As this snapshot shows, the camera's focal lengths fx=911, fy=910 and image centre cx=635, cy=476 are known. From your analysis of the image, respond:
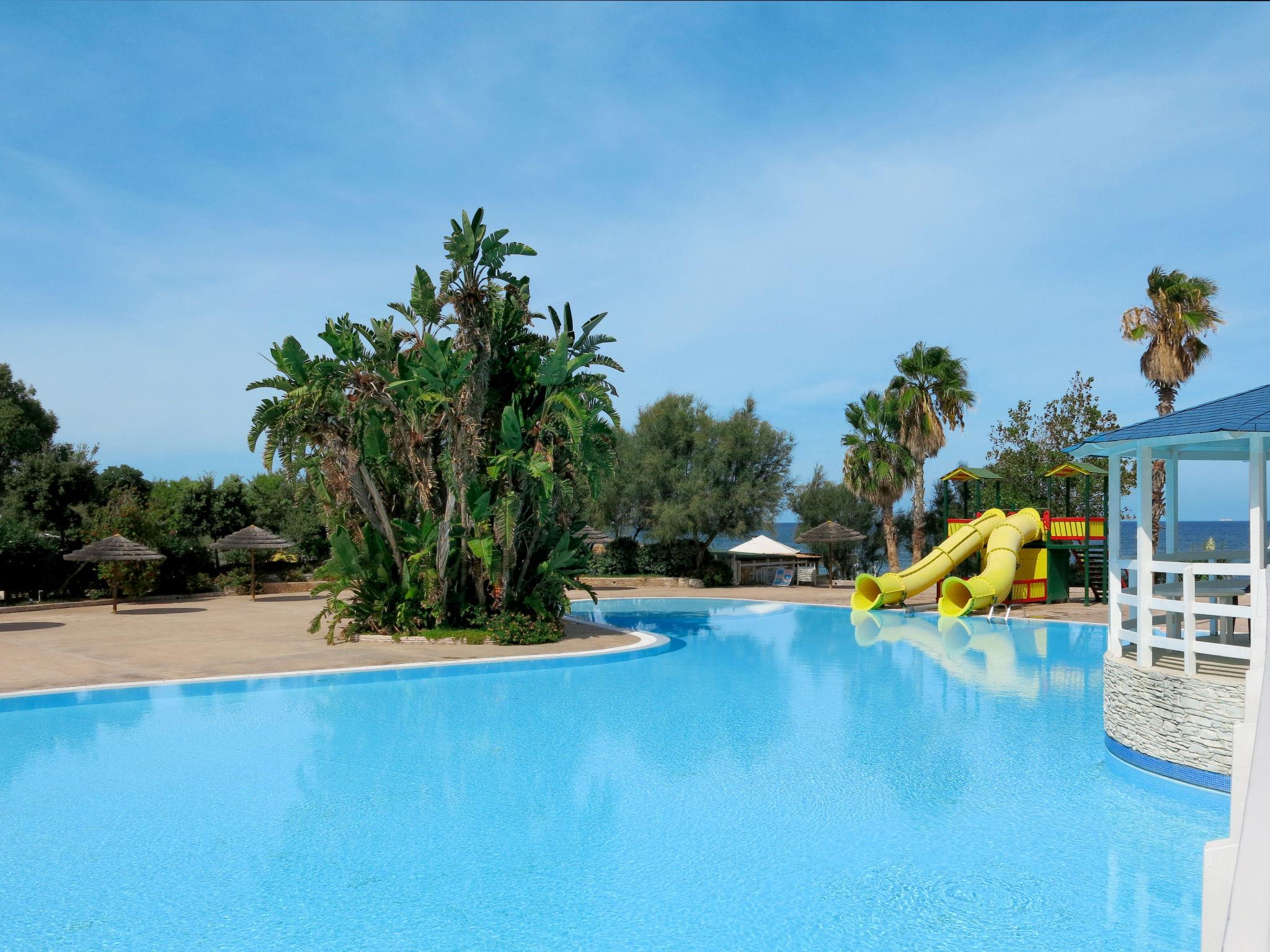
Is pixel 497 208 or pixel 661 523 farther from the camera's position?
pixel 661 523

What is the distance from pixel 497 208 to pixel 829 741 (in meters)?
10.9

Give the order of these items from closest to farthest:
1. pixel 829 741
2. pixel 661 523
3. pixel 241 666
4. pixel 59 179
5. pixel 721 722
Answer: pixel 829 741 → pixel 721 722 → pixel 241 666 → pixel 59 179 → pixel 661 523

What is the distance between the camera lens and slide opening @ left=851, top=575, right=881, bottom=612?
81.6 feet

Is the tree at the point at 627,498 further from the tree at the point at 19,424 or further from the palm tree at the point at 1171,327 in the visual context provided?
the tree at the point at 19,424

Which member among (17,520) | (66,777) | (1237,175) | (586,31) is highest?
(1237,175)

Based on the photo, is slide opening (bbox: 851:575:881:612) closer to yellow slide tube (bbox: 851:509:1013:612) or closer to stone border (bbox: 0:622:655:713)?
yellow slide tube (bbox: 851:509:1013:612)

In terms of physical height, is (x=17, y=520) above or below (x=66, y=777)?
above

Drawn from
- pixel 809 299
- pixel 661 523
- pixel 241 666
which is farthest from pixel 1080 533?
pixel 241 666

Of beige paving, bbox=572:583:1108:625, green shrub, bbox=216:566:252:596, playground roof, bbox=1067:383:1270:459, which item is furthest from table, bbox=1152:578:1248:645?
green shrub, bbox=216:566:252:596

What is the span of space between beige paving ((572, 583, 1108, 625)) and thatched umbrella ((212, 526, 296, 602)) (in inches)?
367

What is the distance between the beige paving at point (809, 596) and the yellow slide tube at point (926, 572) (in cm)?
76

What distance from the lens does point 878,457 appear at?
29891 mm

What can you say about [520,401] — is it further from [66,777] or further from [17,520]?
[17,520]

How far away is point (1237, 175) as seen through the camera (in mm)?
12258
